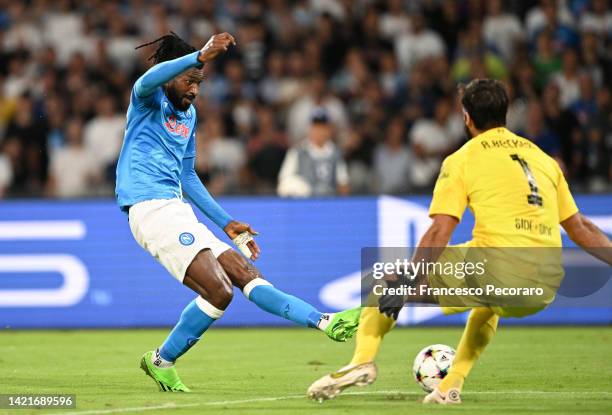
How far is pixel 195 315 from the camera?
810 centimetres

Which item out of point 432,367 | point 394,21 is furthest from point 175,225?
point 394,21

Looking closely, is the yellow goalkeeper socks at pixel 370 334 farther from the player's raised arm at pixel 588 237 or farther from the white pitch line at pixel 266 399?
the player's raised arm at pixel 588 237

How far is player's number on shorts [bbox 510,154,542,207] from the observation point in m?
7.01

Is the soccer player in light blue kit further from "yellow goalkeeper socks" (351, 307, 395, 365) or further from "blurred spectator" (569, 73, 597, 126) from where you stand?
"blurred spectator" (569, 73, 597, 126)

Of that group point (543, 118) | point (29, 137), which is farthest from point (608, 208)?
point (29, 137)

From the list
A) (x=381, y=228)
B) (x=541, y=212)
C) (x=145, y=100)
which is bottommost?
(x=381, y=228)

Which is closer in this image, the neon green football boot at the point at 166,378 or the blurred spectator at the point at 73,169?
the neon green football boot at the point at 166,378

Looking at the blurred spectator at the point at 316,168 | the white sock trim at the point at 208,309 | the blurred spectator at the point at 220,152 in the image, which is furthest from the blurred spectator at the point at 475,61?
the white sock trim at the point at 208,309

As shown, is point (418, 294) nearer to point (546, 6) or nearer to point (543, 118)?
point (543, 118)

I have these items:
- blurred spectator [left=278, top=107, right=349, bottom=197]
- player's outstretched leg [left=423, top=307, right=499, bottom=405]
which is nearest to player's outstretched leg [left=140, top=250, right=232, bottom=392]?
player's outstretched leg [left=423, top=307, right=499, bottom=405]

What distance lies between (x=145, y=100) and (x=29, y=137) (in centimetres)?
880

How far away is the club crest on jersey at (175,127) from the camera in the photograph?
27.3 feet

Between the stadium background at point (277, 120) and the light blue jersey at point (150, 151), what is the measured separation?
18.7 ft

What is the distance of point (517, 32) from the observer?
1716 cm
